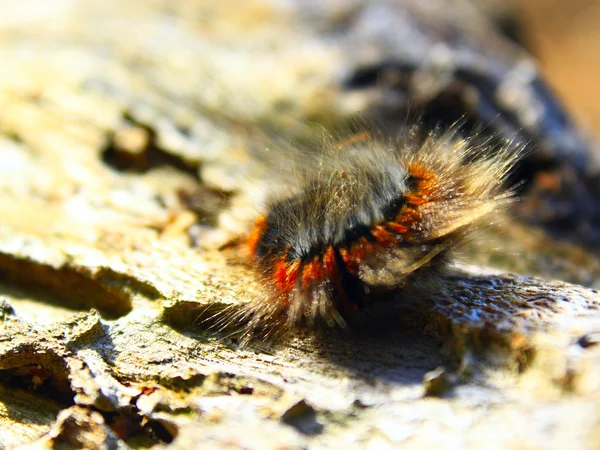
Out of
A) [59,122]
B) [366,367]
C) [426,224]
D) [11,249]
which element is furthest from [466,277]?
[59,122]

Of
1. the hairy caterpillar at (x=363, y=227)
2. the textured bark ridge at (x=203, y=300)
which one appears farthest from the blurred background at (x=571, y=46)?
the hairy caterpillar at (x=363, y=227)

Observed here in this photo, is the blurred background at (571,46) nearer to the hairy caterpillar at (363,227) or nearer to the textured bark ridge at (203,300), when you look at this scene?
the textured bark ridge at (203,300)

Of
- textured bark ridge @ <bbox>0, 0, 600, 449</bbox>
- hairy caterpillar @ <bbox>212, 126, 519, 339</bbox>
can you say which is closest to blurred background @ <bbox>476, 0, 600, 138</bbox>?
textured bark ridge @ <bbox>0, 0, 600, 449</bbox>

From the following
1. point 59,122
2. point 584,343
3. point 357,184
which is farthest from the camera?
point 59,122

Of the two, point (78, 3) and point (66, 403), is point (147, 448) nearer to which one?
point (66, 403)

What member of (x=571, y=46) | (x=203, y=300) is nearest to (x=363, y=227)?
(x=203, y=300)

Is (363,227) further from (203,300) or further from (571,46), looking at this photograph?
(571,46)
